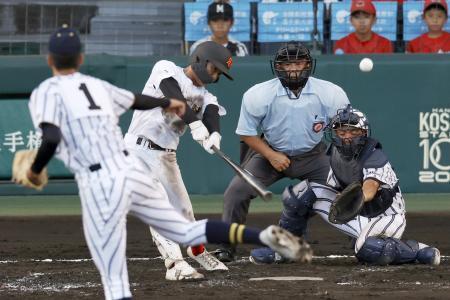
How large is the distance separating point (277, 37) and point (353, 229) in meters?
5.59

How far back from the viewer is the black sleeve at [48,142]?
5.73 metres

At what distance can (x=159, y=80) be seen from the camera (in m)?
8.05

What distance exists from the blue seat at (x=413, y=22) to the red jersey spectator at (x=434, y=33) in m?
0.35

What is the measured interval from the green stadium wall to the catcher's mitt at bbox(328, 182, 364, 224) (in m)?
4.33

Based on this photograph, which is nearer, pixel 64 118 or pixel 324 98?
pixel 64 118

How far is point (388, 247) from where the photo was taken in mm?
8422

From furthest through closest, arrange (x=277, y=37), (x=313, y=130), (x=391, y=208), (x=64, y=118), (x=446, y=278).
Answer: (x=277, y=37)
(x=313, y=130)
(x=391, y=208)
(x=446, y=278)
(x=64, y=118)

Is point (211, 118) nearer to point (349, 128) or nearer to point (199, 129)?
point (199, 129)

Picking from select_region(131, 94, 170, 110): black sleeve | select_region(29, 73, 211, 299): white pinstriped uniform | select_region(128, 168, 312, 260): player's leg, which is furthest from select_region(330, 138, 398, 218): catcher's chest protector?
select_region(29, 73, 211, 299): white pinstriped uniform

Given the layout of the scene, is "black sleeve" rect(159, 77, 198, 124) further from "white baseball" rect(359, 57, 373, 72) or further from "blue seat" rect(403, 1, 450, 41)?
"blue seat" rect(403, 1, 450, 41)

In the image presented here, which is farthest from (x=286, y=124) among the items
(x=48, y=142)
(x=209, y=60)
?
(x=48, y=142)

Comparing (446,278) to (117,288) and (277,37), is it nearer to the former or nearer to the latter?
(117,288)

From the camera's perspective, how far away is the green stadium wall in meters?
12.7

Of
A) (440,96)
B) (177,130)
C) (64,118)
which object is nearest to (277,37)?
(440,96)
